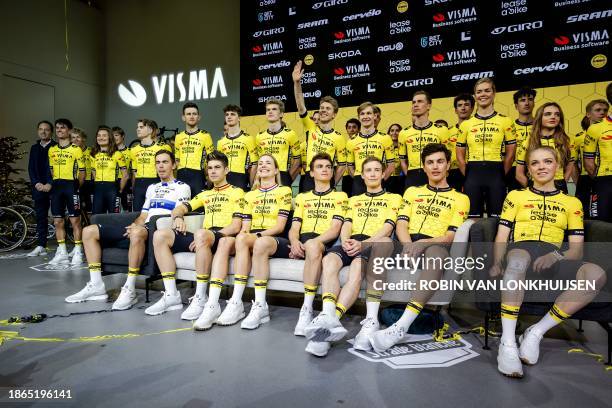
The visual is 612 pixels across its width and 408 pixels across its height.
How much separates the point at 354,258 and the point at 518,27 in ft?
13.1

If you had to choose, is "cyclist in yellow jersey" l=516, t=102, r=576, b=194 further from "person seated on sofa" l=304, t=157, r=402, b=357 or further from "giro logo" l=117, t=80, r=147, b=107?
"giro logo" l=117, t=80, r=147, b=107

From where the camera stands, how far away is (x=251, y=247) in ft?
9.23

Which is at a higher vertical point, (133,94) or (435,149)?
(133,94)

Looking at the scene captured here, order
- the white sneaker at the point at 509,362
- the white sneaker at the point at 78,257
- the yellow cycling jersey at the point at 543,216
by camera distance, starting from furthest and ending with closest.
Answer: the white sneaker at the point at 78,257, the yellow cycling jersey at the point at 543,216, the white sneaker at the point at 509,362

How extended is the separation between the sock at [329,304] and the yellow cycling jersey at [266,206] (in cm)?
88

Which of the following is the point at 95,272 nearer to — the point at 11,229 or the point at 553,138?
the point at 11,229

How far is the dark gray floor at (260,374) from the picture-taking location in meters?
1.66

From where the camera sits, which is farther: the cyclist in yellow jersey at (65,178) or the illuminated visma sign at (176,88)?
the illuminated visma sign at (176,88)

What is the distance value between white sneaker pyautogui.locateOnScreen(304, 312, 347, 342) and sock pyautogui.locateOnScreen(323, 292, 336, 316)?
6.1 inches

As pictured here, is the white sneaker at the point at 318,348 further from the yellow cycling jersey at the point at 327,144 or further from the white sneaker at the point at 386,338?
the yellow cycling jersey at the point at 327,144

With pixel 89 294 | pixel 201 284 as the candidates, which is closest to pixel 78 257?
pixel 89 294

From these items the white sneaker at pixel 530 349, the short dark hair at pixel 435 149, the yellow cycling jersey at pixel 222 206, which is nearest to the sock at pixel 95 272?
the yellow cycling jersey at pixel 222 206

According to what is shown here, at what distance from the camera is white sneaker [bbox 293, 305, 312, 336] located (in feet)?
7.92

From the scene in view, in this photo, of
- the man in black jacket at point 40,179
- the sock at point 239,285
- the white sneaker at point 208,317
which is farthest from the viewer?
the man in black jacket at point 40,179
